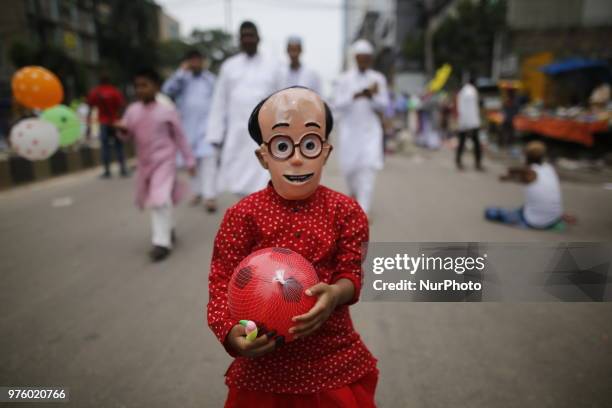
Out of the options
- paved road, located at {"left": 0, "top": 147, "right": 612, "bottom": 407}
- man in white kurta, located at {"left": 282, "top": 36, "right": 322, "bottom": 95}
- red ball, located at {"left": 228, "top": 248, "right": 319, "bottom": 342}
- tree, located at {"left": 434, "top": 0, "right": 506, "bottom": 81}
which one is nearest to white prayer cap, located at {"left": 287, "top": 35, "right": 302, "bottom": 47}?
man in white kurta, located at {"left": 282, "top": 36, "right": 322, "bottom": 95}

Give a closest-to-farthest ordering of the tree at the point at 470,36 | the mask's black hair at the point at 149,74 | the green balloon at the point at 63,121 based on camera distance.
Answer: the green balloon at the point at 63,121, the mask's black hair at the point at 149,74, the tree at the point at 470,36

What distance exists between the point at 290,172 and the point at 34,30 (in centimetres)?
1917

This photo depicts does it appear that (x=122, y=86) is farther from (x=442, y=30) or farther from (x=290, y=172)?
(x=290, y=172)

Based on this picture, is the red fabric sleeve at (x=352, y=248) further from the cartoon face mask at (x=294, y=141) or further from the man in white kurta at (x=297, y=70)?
the man in white kurta at (x=297, y=70)

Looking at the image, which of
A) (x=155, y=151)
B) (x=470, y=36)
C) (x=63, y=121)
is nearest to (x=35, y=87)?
(x=63, y=121)

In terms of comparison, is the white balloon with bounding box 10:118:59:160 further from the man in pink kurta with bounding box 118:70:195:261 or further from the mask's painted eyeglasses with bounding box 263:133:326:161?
the mask's painted eyeglasses with bounding box 263:133:326:161

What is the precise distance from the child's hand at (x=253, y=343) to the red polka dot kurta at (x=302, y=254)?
20 cm

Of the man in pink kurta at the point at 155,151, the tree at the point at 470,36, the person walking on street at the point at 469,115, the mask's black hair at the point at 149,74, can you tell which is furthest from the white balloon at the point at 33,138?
the tree at the point at 470,36

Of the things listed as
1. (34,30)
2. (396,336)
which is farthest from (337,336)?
(34,30)

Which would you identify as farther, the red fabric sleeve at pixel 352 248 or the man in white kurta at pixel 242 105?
the man in white kurta at pixel 242 105

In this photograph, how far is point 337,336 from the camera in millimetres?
1512

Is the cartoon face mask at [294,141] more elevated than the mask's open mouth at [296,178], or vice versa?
the cartoon face mask at [294,141]

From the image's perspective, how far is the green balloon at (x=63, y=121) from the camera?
3916 mm

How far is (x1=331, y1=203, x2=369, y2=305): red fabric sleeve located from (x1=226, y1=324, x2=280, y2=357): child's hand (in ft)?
1.08
